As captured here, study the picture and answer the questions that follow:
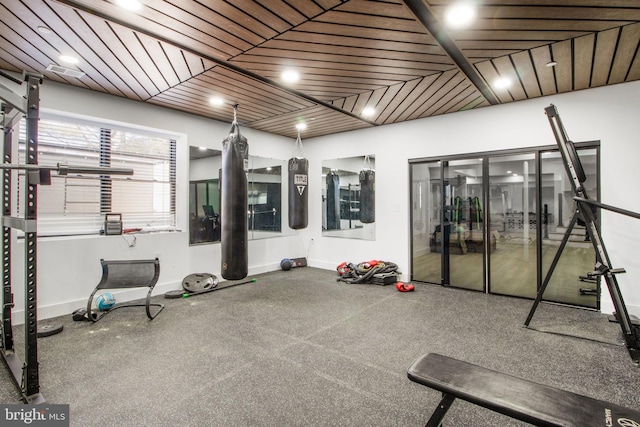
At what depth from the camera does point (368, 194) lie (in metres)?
6.02

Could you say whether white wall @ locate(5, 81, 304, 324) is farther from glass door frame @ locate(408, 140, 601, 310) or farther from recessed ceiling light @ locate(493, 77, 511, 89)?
recessed ceiling light @ locate(493, 77, 511, 89)

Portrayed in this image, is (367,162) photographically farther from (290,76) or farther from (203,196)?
(203,196)

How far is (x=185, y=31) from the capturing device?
2.68 meters

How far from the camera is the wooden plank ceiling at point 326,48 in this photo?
2.39 metres

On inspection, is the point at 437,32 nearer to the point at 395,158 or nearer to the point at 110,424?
the point at 395,158

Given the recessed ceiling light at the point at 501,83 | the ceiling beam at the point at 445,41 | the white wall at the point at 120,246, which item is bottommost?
the white wall at the point at 120,246

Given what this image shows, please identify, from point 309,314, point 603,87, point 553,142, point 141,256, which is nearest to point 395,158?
point 553,142

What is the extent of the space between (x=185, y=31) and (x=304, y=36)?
101 centimetres

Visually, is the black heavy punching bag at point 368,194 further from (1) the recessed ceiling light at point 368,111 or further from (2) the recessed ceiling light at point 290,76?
(2) the recessed ceiling light at point 290,76

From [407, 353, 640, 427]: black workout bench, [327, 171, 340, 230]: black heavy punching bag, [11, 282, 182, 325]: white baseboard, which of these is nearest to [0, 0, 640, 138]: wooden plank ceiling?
[327, 171, 340, 230]: black heavy punching bag

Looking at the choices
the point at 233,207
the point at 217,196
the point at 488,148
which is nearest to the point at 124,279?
the point at 233,207

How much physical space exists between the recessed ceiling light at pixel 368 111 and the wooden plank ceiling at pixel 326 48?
340 mm

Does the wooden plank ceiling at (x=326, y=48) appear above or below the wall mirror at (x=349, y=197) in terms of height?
above

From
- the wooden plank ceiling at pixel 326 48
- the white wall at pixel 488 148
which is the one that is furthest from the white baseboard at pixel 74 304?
the white wall at pixel 488 148
